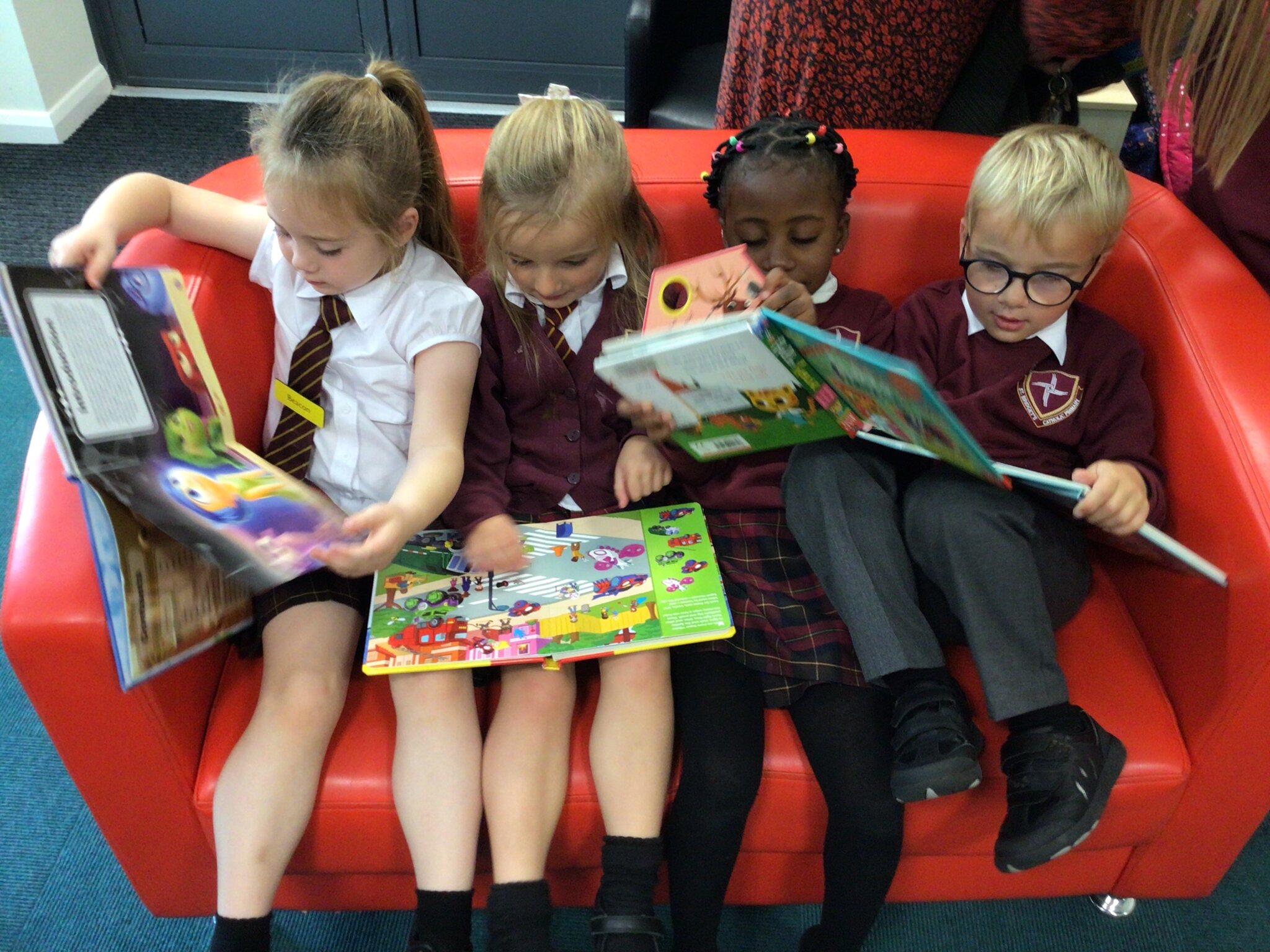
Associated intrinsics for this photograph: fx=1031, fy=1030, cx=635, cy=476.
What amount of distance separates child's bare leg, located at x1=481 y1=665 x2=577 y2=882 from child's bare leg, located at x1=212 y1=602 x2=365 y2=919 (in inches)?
8.1

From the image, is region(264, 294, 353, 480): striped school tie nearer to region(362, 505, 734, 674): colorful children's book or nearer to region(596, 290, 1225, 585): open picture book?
region(362, 505, 734, 674): colorful children's book

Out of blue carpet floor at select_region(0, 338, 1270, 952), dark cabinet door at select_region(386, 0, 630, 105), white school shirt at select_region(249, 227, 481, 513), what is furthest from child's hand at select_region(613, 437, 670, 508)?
dark cabinet door at select_region(386, 0, 630, 105)

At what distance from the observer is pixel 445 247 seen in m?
1.45

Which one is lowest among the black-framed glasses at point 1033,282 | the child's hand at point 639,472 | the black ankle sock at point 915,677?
the black ankle sock at point 915,677

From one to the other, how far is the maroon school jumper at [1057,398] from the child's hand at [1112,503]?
12 cm

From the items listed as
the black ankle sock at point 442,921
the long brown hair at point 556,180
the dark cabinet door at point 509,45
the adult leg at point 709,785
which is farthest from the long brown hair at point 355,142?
the dark cabinet door at point 509,45

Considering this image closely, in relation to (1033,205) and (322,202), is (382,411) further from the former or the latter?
(1033,205)

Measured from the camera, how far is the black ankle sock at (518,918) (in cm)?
116

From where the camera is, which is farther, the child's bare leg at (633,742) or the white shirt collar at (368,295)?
the white shirt collar at (368,295)

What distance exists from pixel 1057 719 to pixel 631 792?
501 millimetres

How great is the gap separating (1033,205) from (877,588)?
0.52 metres

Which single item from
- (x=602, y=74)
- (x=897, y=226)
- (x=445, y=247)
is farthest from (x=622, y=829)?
(x=602, y=74)

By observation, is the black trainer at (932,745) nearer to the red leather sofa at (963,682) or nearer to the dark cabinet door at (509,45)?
the red leather sofa at (963,682)

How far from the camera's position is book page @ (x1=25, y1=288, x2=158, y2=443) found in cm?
104
